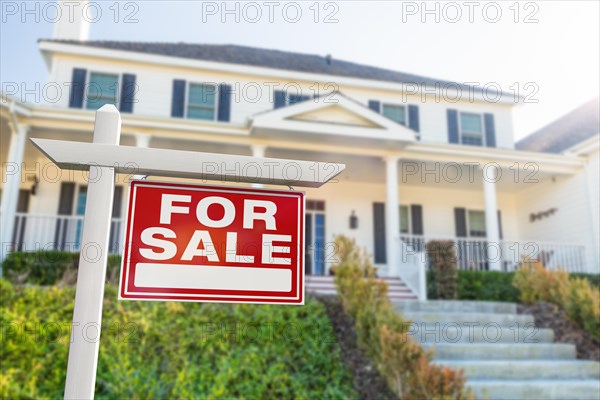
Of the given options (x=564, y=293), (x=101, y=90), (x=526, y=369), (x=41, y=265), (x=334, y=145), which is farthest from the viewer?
(x=101, y=90)

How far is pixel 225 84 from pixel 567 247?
30.5 ft

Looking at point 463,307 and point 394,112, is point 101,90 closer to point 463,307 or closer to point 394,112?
point 394,112

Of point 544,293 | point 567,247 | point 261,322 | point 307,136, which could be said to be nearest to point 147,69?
point 307,136

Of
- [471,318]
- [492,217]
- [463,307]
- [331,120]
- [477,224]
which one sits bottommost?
[471,318]

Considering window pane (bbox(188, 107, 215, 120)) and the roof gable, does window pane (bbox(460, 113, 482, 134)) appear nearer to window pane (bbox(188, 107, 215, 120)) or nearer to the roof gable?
the roof gable

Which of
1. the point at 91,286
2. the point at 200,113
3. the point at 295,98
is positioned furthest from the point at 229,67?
the point at 91,286

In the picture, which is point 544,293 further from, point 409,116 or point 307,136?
point 409,116

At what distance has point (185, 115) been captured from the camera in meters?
12.2

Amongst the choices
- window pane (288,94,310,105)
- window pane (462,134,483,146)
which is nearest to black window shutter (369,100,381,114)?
window pane (288,94,310,105)

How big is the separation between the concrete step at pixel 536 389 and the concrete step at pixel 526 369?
0.15 meters

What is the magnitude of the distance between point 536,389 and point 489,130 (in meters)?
9.34

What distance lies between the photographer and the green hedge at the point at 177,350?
17.4 ft

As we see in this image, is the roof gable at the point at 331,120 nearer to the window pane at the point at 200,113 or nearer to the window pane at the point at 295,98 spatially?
the window pane at the point at 295,98

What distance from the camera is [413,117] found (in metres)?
13.5
